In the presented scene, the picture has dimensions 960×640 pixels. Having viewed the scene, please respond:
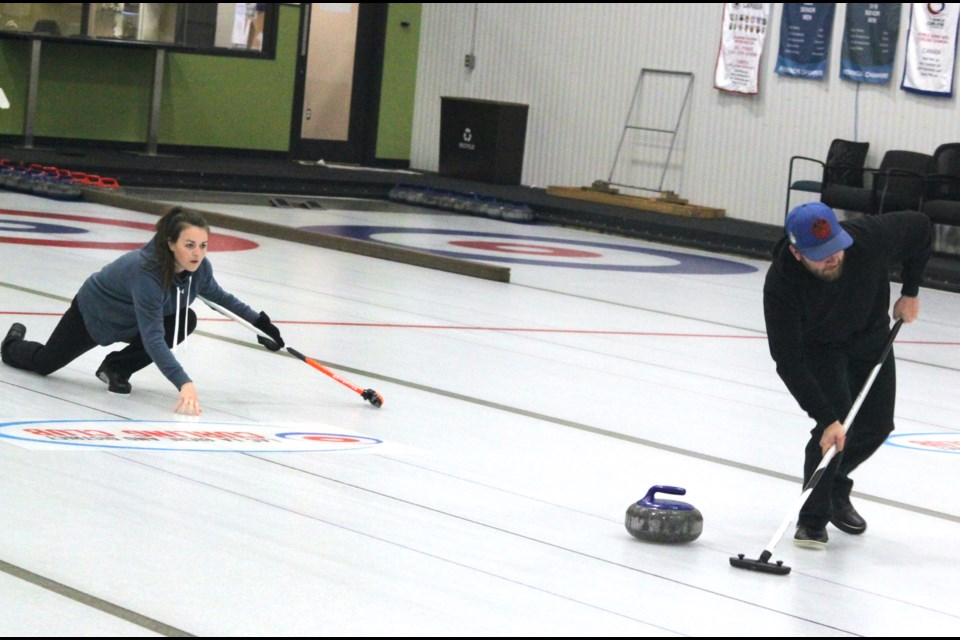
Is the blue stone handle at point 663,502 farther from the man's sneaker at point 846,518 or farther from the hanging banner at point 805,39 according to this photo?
the hanging banner at point 805,39

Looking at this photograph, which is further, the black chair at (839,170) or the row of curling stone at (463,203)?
the row of curling stone at (463,203)

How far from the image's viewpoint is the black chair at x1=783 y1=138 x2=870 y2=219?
14.2 meters

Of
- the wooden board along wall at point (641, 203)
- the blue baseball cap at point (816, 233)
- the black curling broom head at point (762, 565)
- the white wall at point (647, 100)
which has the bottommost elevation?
the black curling broom head at point (762, 565)

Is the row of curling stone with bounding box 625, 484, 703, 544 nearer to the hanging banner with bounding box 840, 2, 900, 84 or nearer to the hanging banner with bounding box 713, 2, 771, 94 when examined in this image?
the hanging banner with bounding box 840, 2, 900, 84

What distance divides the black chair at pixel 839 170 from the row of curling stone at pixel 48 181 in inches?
→ 249

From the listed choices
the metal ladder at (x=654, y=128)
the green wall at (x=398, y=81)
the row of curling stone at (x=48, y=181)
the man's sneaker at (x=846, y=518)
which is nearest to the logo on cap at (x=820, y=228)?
the man's sneaker at (x=846, y=518)

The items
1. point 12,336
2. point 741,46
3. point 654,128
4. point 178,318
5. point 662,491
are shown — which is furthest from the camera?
point 654,128

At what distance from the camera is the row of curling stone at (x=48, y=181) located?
13242 mm

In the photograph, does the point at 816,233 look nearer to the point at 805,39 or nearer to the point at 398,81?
the point at 805,39

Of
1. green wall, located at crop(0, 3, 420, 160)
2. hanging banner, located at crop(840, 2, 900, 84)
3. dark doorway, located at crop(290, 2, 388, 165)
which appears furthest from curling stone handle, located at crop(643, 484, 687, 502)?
dark doorway, located at crop(290, 2, 388, 165)

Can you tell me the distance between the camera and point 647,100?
16.9 m

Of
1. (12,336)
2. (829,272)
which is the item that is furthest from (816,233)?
(12,336)

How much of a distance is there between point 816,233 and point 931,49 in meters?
10.9

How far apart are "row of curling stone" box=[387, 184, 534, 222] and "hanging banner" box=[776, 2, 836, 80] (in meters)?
2.99
